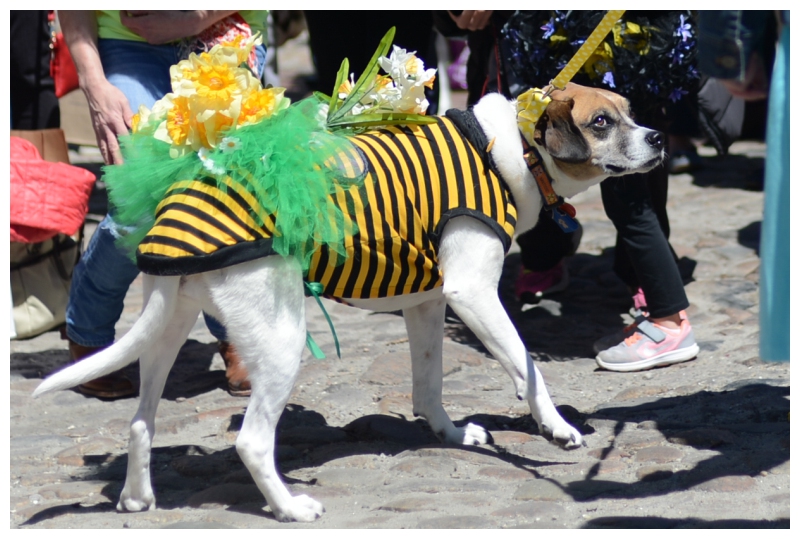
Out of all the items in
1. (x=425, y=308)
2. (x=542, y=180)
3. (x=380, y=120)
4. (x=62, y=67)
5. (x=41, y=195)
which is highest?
(x=62, y=67)

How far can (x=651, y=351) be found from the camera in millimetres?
4785

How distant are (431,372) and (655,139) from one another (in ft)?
4.17

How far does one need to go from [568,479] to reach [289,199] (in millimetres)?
1417

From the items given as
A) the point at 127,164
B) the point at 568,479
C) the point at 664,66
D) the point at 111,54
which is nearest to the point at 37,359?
the point at 111,54

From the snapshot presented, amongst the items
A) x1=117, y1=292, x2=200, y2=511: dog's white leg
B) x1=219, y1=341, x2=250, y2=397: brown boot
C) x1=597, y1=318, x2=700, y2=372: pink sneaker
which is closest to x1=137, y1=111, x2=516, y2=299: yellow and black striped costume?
x1=117, y1=292, x2=200, y2=511: dog's white leg

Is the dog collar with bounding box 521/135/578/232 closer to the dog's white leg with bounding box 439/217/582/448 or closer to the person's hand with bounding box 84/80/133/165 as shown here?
the dog's white leg with bounding box 439/217/582/448

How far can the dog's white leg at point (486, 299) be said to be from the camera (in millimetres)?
3396

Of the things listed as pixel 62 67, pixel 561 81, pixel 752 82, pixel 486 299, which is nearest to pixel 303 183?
pixel 486 299

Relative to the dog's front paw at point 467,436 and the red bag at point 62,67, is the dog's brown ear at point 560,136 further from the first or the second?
the red bag at point 62,67

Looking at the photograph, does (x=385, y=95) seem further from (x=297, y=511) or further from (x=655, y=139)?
(x=297, y=511)

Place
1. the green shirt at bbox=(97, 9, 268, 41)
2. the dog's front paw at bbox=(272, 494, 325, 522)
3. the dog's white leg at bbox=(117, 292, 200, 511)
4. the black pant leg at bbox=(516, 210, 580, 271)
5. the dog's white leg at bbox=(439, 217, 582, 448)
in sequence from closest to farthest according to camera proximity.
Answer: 1. the dog's front paw at bbox=(272, 494, 325, 522)
2. the dog's white leg at bbox=(117, 292, 200, 511)
3. the dog's white leg at bbox=(439, 217, 582, 448)
4. the green shirt at bbox=(97, 9, 268, 41)
5. the black pant leg at bbox=(516, 210, 580, 271)

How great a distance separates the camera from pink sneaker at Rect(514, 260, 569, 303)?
578 cm

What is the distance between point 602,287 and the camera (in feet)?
19.8

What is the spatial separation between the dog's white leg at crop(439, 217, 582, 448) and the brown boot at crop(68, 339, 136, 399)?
194 cm
